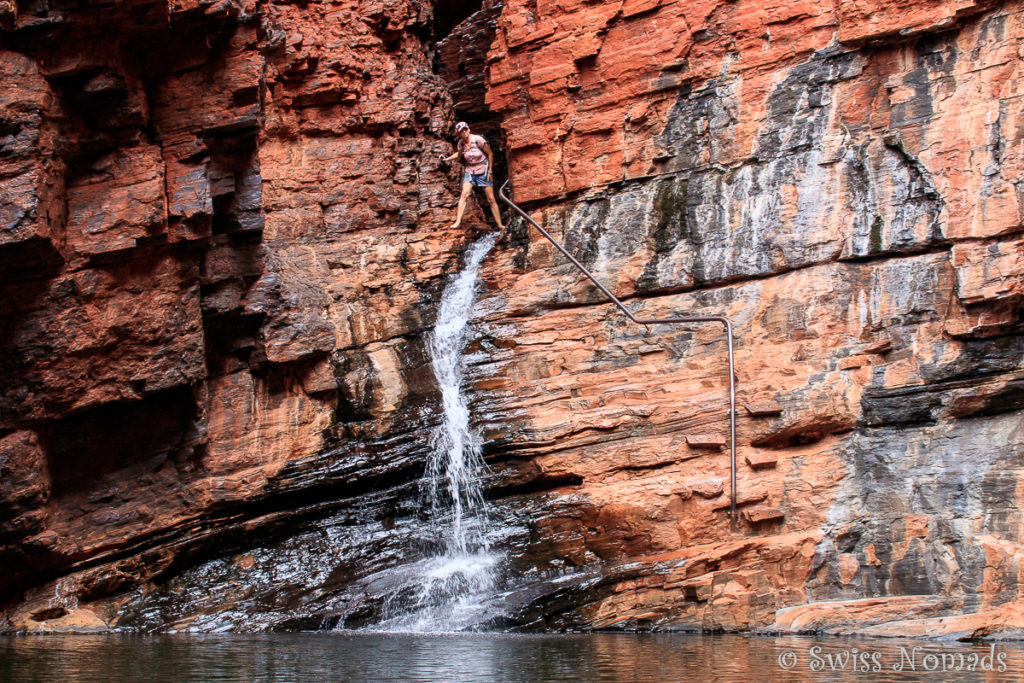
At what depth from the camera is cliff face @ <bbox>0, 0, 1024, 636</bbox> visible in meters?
10.6

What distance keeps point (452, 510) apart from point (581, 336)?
288cm

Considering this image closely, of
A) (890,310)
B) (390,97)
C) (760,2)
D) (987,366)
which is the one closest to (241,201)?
(390,97)

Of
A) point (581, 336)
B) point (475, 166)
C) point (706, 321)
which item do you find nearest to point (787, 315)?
point (706, 321)

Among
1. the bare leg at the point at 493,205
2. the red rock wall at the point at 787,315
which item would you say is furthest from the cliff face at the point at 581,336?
the bare leg at the point at 493,205

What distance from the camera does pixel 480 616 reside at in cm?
1045

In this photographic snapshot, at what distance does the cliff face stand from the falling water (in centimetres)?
29

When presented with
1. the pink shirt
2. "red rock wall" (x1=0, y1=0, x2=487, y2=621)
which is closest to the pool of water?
"red rock wall" (x1=0, y1=0, x2=487, y2=621)

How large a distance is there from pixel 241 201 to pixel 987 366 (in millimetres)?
9440

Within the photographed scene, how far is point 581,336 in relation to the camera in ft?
42.6

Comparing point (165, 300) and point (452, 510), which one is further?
point (165, 300)

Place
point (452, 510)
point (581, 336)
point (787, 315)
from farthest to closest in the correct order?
point (581, 336) → point (787, 315) → point (452, 510)

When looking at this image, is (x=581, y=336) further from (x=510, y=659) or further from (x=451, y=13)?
(x=451, y=13)

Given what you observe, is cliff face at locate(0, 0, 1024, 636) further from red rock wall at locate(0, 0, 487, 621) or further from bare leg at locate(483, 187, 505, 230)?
bare leg at locate(483, 187, 505, 230)

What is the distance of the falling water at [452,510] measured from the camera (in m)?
10.8
